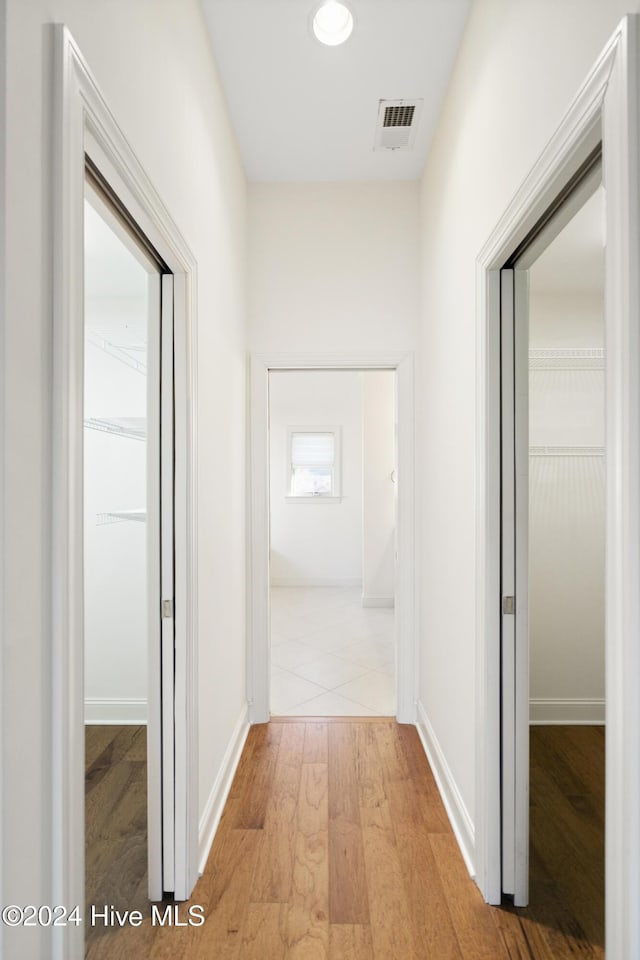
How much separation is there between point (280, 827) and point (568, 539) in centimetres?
199

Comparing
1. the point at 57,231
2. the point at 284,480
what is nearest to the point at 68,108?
the point at 57,231

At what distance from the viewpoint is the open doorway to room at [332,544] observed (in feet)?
11.6

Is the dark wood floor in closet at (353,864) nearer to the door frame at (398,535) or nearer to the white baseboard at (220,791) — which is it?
the white baseboard at (220,791)

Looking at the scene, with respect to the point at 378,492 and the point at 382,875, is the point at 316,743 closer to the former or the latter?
the point at 382,875

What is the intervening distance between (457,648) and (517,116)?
1742 mm

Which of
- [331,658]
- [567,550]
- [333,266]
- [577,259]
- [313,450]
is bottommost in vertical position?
[331,658]

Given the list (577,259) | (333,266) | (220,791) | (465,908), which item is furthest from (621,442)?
(333,266)

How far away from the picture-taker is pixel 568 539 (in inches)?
113

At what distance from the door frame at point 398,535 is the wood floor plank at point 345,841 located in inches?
17.7

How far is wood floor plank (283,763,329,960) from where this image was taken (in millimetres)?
1505

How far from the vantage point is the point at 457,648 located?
206 cm

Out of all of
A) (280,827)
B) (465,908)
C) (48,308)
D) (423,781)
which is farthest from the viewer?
(423,781)

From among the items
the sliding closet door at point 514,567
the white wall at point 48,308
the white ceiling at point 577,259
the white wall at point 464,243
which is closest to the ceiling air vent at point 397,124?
the white wall at point 464,243

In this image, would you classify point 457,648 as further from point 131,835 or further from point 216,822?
point 131,835
